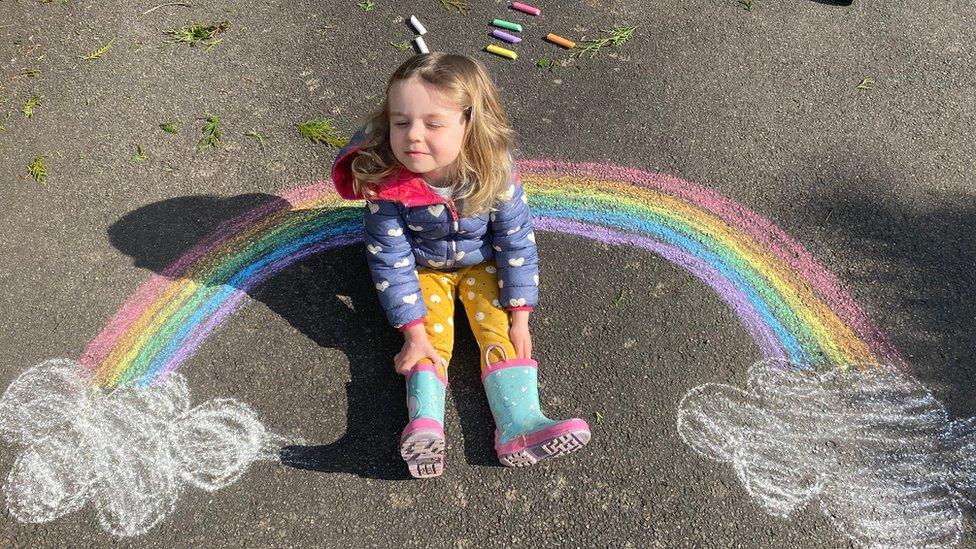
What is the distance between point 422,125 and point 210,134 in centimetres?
159

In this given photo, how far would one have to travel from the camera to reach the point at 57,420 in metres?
2.66

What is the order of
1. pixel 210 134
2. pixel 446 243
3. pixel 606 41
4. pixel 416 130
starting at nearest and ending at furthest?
pixel 416 130, pixel 446 243, pixel 210 134, pixel 606 41

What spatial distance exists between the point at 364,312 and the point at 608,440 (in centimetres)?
109

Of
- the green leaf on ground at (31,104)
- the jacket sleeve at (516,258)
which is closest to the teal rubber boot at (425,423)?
the jacket sleeve at (516,258)

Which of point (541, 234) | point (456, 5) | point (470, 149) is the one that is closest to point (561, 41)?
point (456, 5)

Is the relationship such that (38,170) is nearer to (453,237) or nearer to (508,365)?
(453,237)

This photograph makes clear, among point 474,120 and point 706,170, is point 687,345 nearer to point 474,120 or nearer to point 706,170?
point 706,170

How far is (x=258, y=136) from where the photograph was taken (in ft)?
11.5

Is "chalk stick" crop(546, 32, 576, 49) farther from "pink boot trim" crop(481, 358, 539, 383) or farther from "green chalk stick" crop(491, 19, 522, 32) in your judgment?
"pink boot trim" crop(481, 358, 539, 383)

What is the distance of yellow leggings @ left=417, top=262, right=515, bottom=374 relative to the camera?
9.01 ft

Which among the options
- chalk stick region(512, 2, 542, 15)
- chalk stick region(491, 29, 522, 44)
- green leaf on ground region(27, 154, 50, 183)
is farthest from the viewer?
chalk stick region(512, 2, 542, 15)

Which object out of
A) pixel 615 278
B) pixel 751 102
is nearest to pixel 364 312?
pixel 615 278

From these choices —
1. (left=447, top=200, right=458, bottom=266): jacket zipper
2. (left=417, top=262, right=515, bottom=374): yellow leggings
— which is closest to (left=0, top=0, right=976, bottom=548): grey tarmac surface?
(left=417, top=262, right=515, bottom=374): yellow leggings

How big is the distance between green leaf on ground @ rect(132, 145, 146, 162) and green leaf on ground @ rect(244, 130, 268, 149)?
47cm
